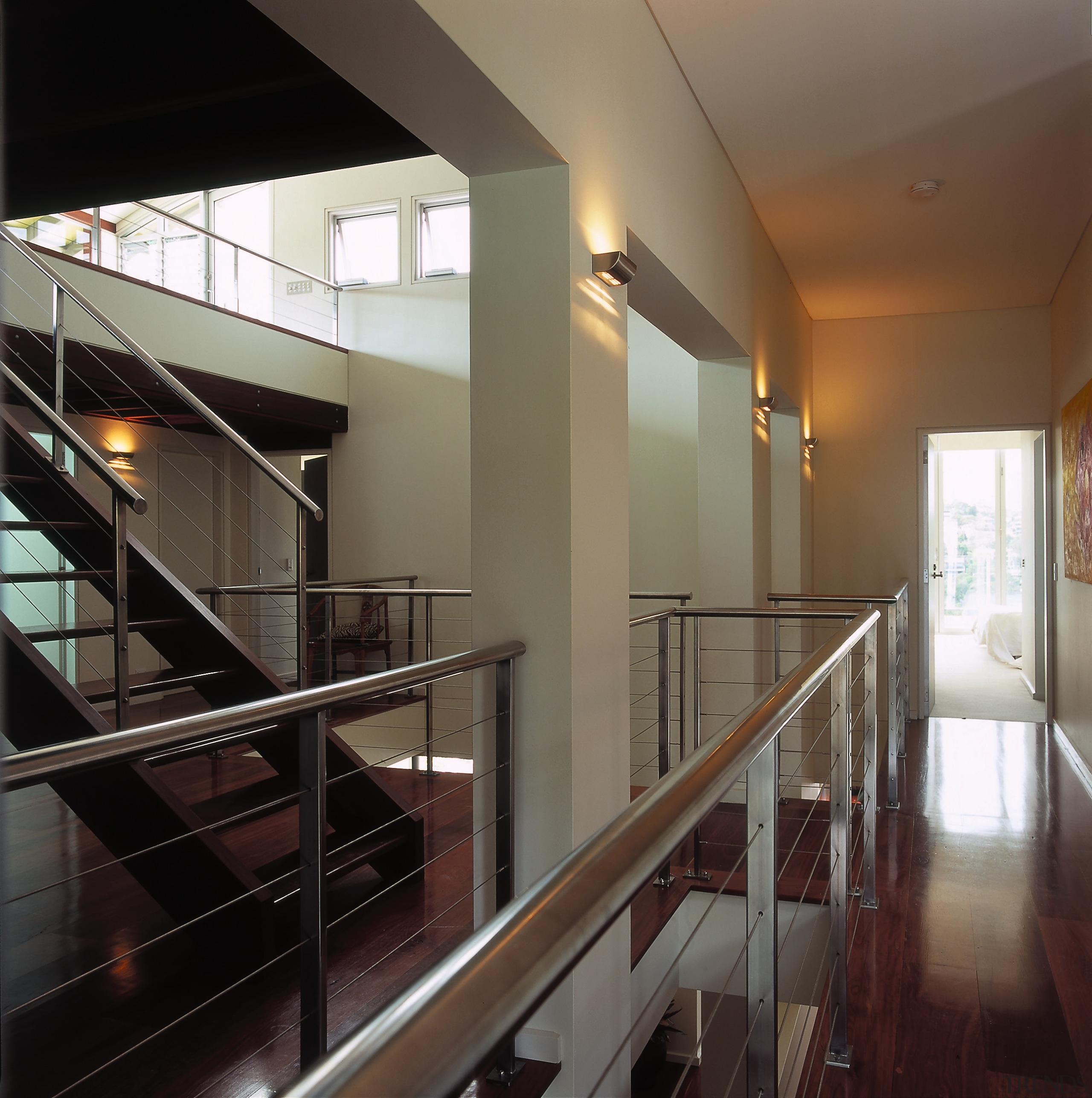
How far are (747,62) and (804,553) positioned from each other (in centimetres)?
382

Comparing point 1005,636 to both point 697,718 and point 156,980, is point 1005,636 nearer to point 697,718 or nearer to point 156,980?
point 697,718

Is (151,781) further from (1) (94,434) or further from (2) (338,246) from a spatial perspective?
(2) (338,246)

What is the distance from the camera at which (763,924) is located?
1.20m

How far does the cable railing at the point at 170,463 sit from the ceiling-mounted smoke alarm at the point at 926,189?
3251 millimetres

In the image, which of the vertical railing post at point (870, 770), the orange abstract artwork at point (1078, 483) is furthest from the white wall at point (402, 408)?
the vertical railing post at point (870, 770)

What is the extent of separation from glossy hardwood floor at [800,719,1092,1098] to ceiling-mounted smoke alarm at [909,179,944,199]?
2.90 m

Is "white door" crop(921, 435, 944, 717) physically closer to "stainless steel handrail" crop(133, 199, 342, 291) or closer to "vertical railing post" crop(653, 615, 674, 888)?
"vertical railing post" crop(653, 615, 674, 888)

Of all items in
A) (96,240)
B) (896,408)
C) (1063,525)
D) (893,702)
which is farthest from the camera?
(896,408)

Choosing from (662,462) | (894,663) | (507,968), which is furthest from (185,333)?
(507,968)

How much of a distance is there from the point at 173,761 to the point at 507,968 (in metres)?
1.56

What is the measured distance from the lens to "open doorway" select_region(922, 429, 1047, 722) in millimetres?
6996

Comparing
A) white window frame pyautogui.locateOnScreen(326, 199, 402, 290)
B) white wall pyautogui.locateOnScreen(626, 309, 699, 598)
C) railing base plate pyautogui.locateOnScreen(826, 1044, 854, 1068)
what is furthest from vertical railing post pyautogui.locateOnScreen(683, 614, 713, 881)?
white window frame pyautogui.locateOnScreen(326, 199, 402, 290)

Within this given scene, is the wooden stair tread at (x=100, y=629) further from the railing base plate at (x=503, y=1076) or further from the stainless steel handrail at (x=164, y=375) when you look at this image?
the railing base plate at (x=503, y=1076)

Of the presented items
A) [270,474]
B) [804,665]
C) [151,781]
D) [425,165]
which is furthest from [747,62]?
[425,165]
